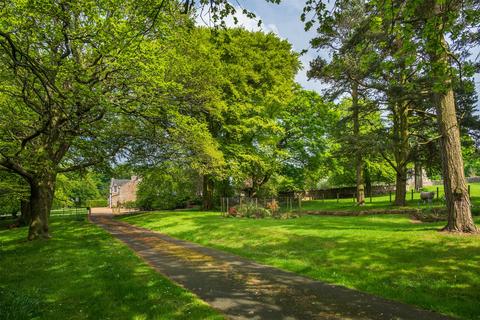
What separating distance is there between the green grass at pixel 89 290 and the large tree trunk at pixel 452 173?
9535mm

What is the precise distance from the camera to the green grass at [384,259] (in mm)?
7723

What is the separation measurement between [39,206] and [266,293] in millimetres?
14804

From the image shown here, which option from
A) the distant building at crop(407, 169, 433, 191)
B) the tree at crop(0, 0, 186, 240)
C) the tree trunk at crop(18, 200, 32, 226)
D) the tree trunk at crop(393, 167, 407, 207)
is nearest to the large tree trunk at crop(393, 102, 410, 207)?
the tree trunk at crop(393, 167, 407, 207)

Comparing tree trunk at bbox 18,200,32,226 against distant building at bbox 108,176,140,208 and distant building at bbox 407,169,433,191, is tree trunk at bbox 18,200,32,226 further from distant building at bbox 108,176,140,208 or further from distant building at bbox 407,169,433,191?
distant building at bbox 108,176,140,208

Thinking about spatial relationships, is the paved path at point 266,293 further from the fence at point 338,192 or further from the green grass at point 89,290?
the fence at point 338,192

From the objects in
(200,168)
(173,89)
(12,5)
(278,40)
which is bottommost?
(200,168)

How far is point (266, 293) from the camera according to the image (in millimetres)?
8055

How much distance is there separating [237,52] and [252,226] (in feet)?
61.0

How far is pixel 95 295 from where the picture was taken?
8117 mm

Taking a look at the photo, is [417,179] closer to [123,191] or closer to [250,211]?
[250,211]

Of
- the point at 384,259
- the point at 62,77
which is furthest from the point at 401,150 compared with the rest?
the point at 62,77

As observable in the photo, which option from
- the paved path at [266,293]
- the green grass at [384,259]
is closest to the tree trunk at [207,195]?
the green grass at [384,259]

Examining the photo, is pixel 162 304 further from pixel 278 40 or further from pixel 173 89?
Result: pixel 278 40

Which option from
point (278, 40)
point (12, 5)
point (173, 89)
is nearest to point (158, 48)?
point (173, 89)
